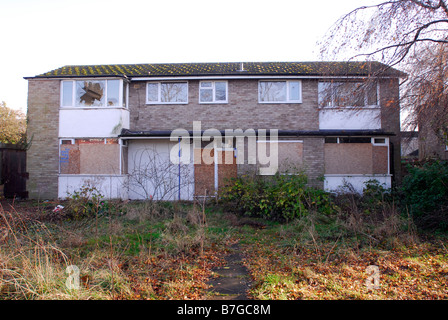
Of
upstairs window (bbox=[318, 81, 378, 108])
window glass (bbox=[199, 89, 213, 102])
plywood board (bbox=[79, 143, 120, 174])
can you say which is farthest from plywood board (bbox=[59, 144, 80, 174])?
upstairs window (bbox=[318, 81, 378, 108])

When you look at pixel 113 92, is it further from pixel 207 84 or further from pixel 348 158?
pixel 348 158

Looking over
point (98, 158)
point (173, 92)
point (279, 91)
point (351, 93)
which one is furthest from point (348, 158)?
point (98, 158)

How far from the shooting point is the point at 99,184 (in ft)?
41.7

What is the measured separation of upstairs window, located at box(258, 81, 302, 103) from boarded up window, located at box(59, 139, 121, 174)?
6.84 metres

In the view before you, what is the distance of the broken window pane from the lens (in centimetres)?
1334

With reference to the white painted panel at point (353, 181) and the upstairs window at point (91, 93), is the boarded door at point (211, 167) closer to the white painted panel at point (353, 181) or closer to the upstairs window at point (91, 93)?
the white painted panel at point (353, 181)

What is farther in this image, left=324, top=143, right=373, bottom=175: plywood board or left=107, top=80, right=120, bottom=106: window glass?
left=107, top=80, right=120, bottom=106: window glass

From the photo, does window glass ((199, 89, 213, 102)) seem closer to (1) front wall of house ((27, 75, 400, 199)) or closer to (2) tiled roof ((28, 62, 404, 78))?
(1) front wall of house ((27, 75, 400, 199))

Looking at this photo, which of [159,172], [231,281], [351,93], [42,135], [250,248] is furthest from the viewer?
[42,135]

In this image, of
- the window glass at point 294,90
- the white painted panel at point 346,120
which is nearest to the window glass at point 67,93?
the window glass at point 294,90

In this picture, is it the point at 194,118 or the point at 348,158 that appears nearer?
the point at 348,158

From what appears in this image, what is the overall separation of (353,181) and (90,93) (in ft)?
39.4
